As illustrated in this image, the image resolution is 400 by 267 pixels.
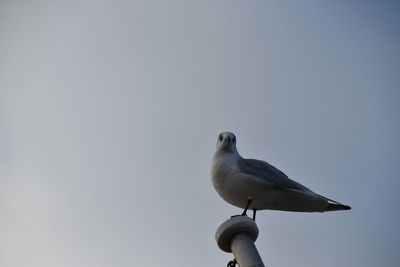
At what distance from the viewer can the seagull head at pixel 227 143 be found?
8039 mm

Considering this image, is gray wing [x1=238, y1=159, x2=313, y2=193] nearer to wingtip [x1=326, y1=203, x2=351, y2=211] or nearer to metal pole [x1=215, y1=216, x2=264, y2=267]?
wingtip [x1=326, y1=203, x2=351, y2=211]

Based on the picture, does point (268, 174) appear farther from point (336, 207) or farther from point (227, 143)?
point (336, 207)

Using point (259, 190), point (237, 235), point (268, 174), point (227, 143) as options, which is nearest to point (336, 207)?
point (268, 174)

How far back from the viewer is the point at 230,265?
6.48 metres

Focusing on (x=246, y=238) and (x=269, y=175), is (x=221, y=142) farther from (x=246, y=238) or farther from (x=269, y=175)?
(x=246, y=238)

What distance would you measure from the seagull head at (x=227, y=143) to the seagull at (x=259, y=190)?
0.27 m

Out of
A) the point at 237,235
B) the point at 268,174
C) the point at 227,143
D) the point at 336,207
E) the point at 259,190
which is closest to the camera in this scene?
the point at 237,235

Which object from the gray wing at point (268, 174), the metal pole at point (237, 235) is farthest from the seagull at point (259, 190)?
the metal pole at point (237, 235)

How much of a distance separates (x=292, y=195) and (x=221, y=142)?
5.40 ft

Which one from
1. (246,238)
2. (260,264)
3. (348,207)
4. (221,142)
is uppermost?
(221,142)

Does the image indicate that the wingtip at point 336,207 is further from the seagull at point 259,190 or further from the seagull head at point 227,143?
the seagull head at point 227,143

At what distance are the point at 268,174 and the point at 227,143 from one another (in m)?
0.96

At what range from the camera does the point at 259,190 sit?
7.27 m

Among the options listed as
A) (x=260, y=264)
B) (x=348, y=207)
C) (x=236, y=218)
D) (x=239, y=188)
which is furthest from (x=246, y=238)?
(x=348, y=207)
